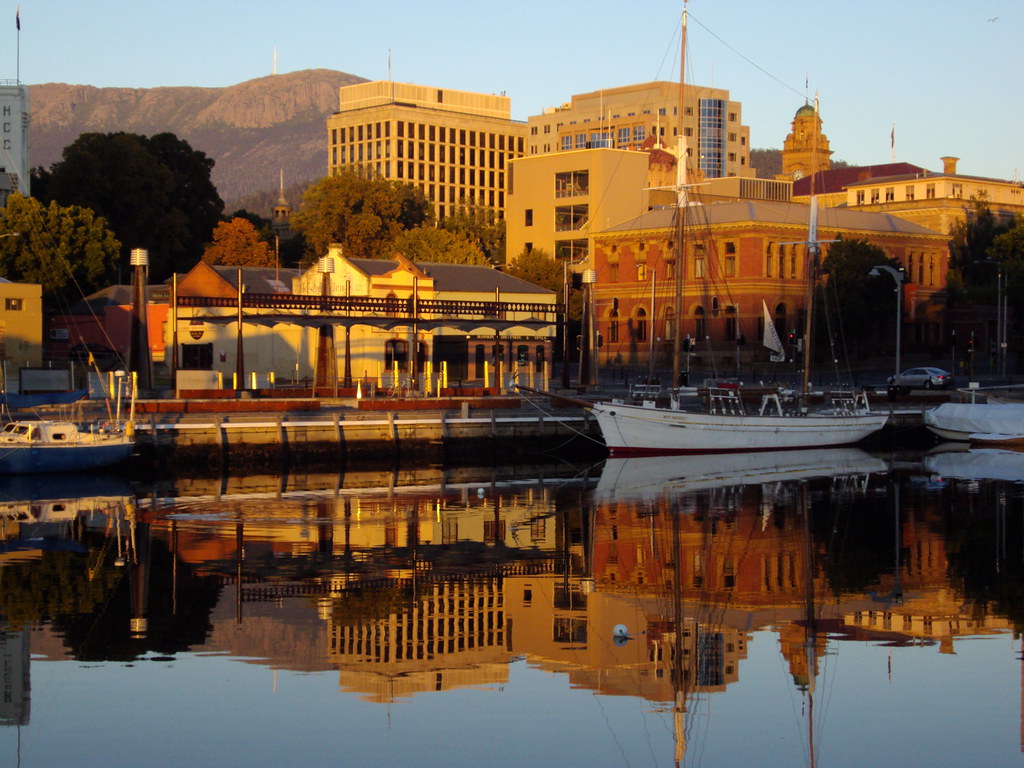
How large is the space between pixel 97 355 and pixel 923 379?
51935 mm

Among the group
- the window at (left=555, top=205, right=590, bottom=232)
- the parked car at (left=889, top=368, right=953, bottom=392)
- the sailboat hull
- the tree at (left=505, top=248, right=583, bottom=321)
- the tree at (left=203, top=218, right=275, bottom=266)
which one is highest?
the window at (left=555, top=205, right=590, bottom=232)

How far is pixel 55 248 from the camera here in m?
84.2

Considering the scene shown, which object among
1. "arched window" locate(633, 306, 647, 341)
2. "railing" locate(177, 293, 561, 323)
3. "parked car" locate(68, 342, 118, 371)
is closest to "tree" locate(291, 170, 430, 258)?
"arched window" locate(633, 306, 647, 341)

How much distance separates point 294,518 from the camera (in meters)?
36.0

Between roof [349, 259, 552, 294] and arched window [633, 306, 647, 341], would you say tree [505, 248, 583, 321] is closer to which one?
arched window [633, 306, 647, 341]

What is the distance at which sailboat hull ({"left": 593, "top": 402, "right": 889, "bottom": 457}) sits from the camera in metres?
54.5

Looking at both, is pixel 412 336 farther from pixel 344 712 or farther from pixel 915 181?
pixel 915 181

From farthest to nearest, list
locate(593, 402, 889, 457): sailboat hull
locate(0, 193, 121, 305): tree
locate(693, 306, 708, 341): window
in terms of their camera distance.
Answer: locate(693, 306, 708, 341): window < locate(0, 193, 121, 305): tree < locate(593, 402, 889, 457): sailboat hull

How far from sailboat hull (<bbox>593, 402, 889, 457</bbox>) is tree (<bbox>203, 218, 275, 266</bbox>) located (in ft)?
178

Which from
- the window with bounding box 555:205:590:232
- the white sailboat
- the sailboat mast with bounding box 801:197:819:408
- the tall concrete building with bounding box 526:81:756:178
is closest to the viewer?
the white sailboat

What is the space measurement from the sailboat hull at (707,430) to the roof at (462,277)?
87.5 feet

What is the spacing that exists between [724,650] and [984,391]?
5556cm

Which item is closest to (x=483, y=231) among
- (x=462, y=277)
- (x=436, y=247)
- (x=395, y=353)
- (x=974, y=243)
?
(x=436, y=247)

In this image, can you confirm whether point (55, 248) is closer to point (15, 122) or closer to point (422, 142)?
point (15, 122)
